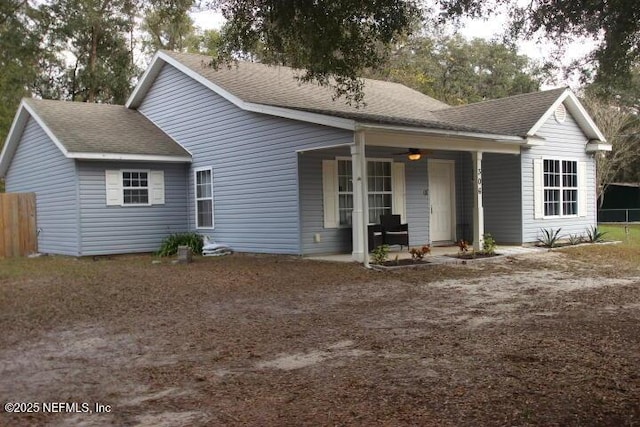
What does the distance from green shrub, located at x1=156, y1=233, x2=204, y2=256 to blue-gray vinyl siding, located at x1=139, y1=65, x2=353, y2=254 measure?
0.38 metres

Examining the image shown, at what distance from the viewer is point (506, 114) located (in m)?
16.8

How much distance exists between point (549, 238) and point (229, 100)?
29.2 feet

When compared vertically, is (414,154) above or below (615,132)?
below

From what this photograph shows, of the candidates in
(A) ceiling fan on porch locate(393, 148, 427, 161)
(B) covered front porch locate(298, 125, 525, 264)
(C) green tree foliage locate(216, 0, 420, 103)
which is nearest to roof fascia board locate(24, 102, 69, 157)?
(B) covered front porch locate(298, 125, 525, 264)

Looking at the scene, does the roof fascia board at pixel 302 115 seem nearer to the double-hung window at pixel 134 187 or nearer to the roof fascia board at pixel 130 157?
the roof fascia board at pixel 130 157

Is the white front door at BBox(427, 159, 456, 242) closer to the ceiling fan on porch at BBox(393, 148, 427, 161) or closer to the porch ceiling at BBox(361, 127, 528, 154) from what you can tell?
the ceiling fan on porch at BBox(393, 148, 427, 161)

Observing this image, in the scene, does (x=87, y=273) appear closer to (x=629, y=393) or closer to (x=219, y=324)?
(x=219, y=324)

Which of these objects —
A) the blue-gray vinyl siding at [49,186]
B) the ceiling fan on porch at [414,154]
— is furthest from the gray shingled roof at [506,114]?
the blue-gray vinyl siding at [49,186]

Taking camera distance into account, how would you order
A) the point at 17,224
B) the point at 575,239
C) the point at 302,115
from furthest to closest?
the point at 17,224 → the point at 575,239 → the point at 302,115

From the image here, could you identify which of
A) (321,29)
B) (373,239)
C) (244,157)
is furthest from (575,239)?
(321,29)

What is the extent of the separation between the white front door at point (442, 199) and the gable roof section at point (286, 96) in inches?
48.7

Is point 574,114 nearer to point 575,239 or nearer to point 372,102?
point 575,239

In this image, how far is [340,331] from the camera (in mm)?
6652

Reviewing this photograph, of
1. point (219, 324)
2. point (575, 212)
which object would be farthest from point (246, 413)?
point (575, 212)
